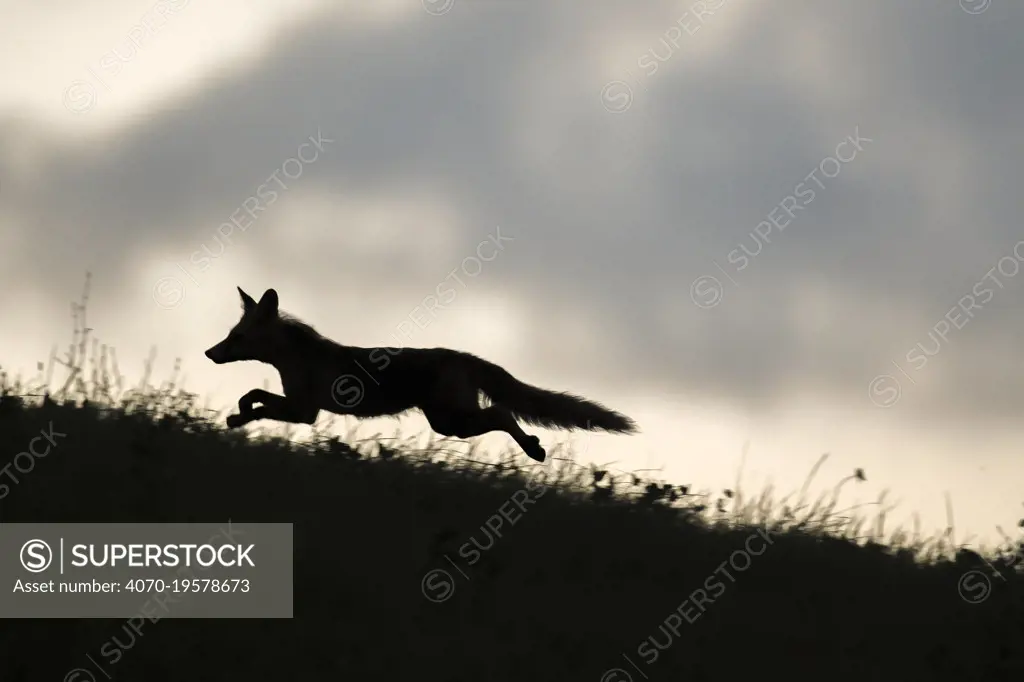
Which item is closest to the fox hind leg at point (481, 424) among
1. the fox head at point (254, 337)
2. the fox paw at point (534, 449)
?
the fox paw at point (534, 449)

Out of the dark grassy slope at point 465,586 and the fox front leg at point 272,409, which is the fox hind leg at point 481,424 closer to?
the fox front leg at point 272,409

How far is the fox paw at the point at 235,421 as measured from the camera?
10.5 metres

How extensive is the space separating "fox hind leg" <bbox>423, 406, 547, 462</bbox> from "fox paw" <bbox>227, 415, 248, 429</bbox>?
1881mm

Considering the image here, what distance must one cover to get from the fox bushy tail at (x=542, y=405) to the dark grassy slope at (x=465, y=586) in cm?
172

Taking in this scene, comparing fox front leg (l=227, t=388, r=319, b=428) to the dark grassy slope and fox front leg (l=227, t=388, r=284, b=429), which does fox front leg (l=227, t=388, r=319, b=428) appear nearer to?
fox front leg (l=227, t=388, r=284, b=429)

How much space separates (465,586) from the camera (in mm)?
7500

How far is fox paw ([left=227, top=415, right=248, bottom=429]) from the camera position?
10.5 metres

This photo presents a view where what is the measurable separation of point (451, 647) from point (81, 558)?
2334 mm

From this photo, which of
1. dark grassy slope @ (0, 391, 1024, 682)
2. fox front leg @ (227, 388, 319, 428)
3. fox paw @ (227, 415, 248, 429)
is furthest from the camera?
fox front leg @ (227, 388, 319, 428)

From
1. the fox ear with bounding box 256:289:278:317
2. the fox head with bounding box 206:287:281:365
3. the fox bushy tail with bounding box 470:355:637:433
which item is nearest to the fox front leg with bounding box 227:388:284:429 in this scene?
the fox head with bounding box 206:287:281:365

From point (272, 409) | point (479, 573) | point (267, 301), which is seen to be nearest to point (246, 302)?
point (267, 301)

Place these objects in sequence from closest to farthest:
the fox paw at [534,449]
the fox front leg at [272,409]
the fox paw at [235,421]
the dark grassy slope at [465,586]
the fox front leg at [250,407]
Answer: the dark grassy slope at [465,586], the fox paw at [235,421], the fox front leg at [250,407], the fox front leg at [272,409], the fox paw at [534,449]

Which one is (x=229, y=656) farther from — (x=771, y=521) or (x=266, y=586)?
(x=771, y=521)

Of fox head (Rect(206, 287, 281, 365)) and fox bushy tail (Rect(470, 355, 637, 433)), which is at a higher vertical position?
fox head (Rect(206, 287, 281, 365))
